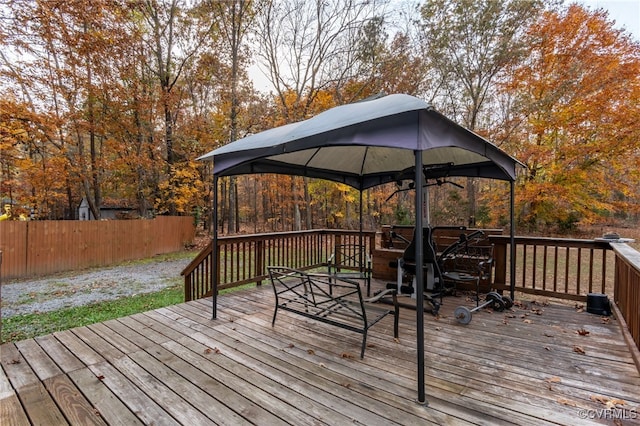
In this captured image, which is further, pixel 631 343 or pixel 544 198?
pixel 544 198

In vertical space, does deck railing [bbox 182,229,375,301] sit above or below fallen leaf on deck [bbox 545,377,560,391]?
above

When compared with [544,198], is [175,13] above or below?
above

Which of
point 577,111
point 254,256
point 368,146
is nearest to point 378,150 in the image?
point 368,146

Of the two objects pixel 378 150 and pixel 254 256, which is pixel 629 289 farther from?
pixel 254 256

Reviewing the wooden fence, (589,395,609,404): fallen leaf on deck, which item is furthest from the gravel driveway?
(589,395,609,404): fallen leaf on deck

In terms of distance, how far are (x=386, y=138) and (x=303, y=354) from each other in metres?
2.01

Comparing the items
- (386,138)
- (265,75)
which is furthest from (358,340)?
(265,75)

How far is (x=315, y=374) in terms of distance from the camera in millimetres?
2363

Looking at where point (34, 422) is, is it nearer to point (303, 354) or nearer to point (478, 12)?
point (303, 354)

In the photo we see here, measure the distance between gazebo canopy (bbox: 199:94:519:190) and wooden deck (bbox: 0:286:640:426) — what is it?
176cm

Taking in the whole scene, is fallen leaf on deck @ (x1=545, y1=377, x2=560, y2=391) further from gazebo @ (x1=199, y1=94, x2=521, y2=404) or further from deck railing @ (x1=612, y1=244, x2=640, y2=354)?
gazebo @ (x1=199, y1=94, x2=521, y2=404)

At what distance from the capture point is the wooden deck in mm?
1895

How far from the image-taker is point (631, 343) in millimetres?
2645

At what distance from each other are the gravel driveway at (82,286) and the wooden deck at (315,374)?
311 cm
